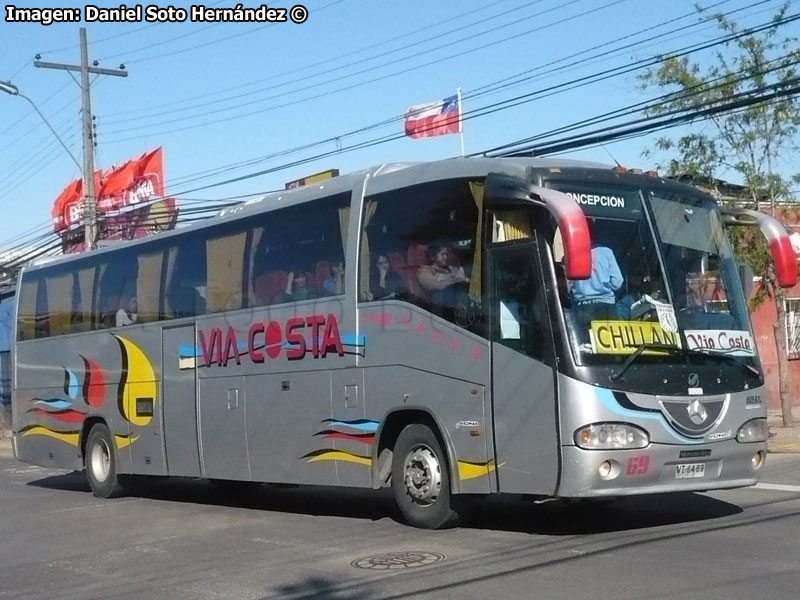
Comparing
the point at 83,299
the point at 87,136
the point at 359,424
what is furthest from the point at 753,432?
the point at 87,136

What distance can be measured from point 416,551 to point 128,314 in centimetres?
817

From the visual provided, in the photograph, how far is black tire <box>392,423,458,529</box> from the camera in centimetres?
1130

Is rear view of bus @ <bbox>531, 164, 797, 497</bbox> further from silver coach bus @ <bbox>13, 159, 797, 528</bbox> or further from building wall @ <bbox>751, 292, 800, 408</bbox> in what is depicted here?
building wall @ <bbox>751, 292, 800, 408</bbox>

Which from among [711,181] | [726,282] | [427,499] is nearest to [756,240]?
[711,181]

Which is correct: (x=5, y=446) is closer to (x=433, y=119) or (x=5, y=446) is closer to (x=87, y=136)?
(x=87, y=136)

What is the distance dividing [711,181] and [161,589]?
15455mm

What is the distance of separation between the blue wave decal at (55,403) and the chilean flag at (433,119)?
39.3 ft

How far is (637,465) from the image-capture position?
994 centimetres

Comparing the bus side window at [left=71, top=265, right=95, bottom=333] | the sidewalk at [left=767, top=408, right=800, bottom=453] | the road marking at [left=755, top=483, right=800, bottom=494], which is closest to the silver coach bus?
the road marking at [left=755, top=483, right=800, bottom=494]

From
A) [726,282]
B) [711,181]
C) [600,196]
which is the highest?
[711,181]

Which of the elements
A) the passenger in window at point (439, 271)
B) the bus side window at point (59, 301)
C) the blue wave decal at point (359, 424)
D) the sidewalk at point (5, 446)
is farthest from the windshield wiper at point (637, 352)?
the sidewalk at point (5, 446)

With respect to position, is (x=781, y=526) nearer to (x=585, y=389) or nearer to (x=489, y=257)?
(x=585, y=389)

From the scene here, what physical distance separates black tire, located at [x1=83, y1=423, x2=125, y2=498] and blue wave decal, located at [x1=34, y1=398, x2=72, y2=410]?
0.76 meters

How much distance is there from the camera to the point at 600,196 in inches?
417
